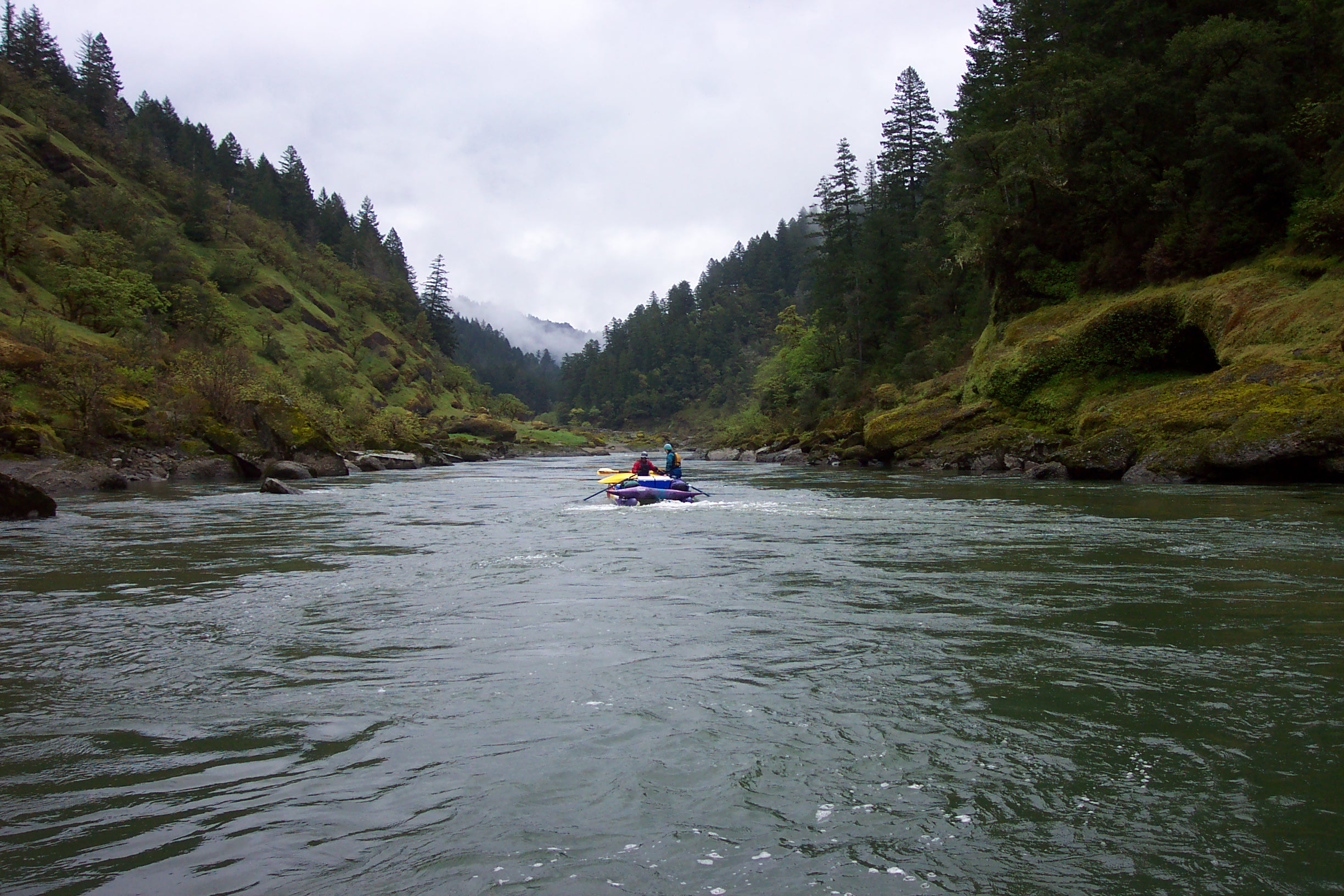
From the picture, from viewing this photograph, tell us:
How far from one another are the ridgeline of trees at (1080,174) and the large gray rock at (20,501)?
31.0 metres

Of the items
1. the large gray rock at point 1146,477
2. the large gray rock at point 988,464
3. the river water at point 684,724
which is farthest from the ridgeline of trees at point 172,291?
the large gray rock at point 1146,477

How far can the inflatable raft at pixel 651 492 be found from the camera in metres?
A: 18.9

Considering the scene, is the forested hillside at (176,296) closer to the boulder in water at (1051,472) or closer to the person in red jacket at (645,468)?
the person in red jacket at (645,468)

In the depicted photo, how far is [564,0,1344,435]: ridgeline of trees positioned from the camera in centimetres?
2345

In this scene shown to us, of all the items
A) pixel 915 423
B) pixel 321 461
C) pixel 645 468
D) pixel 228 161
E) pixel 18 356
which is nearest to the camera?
pixel 645 468

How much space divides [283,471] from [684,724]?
26873 millimetres

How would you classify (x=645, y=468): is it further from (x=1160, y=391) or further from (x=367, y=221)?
(x=367, y=221)

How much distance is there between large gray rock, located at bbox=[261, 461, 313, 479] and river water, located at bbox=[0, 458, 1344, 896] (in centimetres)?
1774

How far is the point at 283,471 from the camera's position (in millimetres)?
27531

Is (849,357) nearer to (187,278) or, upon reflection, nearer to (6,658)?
(187,278)

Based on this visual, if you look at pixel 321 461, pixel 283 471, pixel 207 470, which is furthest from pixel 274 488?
pixel 321 461

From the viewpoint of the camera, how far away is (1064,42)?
35.5 m

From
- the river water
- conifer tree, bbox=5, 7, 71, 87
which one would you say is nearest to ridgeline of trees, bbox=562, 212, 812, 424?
conifer tree, bbox=5, 7, 71, 87

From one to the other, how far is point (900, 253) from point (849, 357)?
7.39m
